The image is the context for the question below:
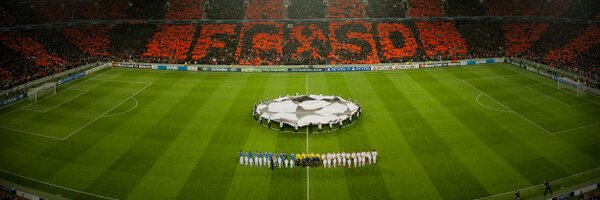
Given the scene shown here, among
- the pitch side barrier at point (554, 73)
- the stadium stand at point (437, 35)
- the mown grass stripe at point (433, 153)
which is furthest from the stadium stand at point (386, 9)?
the mown grass stripe at point (433, 153)

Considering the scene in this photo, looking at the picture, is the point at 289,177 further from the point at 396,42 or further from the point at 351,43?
the point at 396,42

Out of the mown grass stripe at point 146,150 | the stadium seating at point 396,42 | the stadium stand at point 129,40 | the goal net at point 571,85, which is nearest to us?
the mown grass stripe at point 146,150

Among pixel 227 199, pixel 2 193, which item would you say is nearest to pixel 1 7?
pixel 2 193

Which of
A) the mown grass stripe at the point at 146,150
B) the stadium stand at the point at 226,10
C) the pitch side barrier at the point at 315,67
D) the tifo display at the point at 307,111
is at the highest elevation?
the stadium stand at the point at 226,10

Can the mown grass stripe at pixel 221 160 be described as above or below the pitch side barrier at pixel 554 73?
below

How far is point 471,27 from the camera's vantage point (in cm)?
7175

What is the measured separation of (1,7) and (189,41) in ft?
95.8

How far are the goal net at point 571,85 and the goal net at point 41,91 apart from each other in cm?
5800

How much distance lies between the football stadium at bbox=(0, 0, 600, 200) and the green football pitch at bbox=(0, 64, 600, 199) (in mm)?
169

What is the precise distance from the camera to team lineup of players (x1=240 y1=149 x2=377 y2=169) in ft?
97.4

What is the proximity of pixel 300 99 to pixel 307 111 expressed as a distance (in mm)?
3578

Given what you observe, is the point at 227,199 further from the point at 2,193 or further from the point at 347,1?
the point at 347,1

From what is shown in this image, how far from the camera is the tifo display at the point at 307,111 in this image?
3659 centimetres

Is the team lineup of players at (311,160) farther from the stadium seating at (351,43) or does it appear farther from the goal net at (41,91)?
the stadium seating at (351,43)
